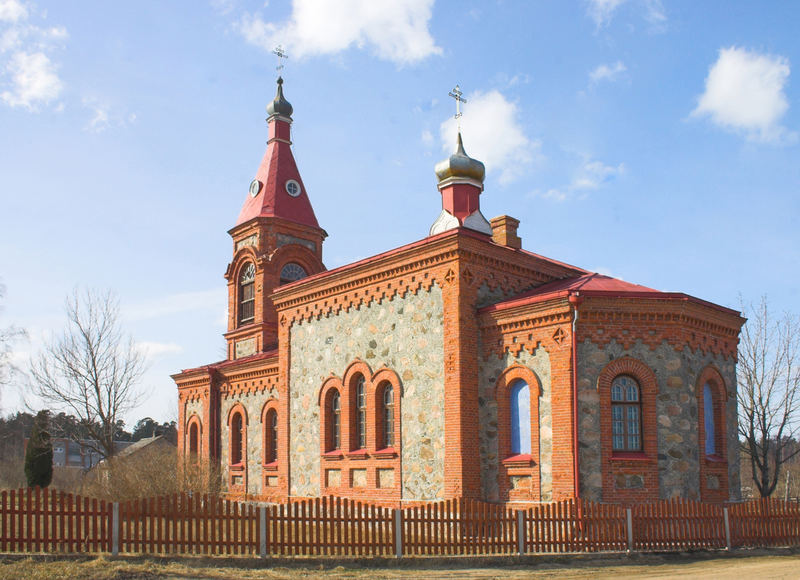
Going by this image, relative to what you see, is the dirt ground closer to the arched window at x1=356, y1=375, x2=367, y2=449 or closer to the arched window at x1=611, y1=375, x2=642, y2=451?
the arched window at x1=611, y1=375, x2=642, y2=451

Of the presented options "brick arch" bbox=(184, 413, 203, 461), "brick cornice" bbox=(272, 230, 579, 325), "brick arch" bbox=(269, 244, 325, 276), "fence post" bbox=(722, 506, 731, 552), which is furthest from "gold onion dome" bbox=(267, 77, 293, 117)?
"fence post" bbox=(722, 506, 731, 552)

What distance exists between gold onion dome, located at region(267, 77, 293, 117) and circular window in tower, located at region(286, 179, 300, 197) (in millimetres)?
2850

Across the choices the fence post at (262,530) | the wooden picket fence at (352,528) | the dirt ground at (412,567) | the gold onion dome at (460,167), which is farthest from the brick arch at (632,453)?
the gold onion dome at (460,167)

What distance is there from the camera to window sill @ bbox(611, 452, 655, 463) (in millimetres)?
14680

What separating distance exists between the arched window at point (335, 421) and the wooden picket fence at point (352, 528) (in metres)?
6.26

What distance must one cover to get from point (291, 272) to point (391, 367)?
10.1 meters

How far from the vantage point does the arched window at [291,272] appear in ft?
87.1

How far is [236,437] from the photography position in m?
25.5

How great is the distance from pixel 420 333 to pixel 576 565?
21.0 ft

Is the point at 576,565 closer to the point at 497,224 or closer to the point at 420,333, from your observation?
the point at 420,333

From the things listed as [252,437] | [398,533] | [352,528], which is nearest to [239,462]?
[252,437]

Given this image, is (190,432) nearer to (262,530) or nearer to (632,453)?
(262,530)

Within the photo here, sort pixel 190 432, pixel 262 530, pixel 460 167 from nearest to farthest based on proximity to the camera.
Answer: pixel 262 530
pixel 460 167
pixel 190 432

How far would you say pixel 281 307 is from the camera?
71.2ft
